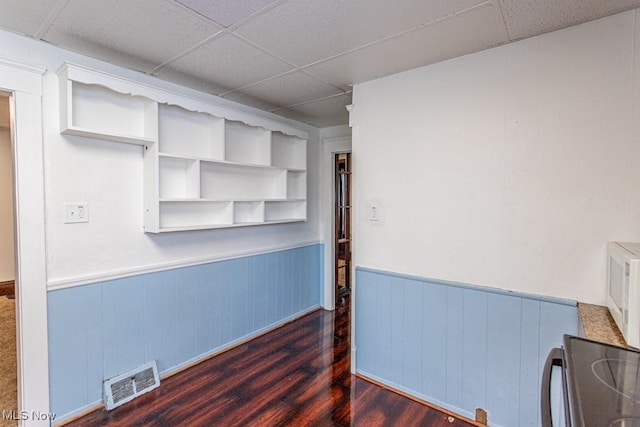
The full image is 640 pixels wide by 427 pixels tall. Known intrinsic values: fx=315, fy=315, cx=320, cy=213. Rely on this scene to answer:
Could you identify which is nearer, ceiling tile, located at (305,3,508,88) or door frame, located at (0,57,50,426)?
ceiling tile, located at (305,3,508,88)

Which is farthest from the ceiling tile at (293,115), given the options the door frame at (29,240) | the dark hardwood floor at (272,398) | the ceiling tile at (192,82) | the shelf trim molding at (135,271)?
the dark hardwood floor at (272,398)

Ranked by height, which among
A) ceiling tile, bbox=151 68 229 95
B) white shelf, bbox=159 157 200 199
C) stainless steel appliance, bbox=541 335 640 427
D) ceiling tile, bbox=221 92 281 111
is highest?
ceiling tile, bbox=221 92 281 111

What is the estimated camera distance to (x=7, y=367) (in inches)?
96.3

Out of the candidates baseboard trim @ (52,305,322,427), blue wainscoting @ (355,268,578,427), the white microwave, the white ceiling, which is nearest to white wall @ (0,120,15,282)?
baseboard trim @ (52,305,322,427)

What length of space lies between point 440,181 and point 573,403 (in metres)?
1.53

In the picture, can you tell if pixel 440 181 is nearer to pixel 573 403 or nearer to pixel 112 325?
pixel 573 403

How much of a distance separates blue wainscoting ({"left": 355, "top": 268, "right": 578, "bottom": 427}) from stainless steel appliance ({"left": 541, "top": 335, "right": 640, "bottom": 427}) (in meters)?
0.83

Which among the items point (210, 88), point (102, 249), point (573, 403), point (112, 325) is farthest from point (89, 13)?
point (573, 403)

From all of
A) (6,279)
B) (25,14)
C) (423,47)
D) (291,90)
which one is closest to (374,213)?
(423,47)

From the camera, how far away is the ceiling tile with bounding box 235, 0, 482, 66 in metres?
1.47

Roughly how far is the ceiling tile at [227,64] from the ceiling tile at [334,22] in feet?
0.46

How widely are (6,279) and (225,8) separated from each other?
548 centimetres

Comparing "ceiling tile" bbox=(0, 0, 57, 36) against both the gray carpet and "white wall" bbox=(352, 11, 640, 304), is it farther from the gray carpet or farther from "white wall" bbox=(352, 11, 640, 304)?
the gray carpet

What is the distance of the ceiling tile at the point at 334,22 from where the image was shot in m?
1.47
